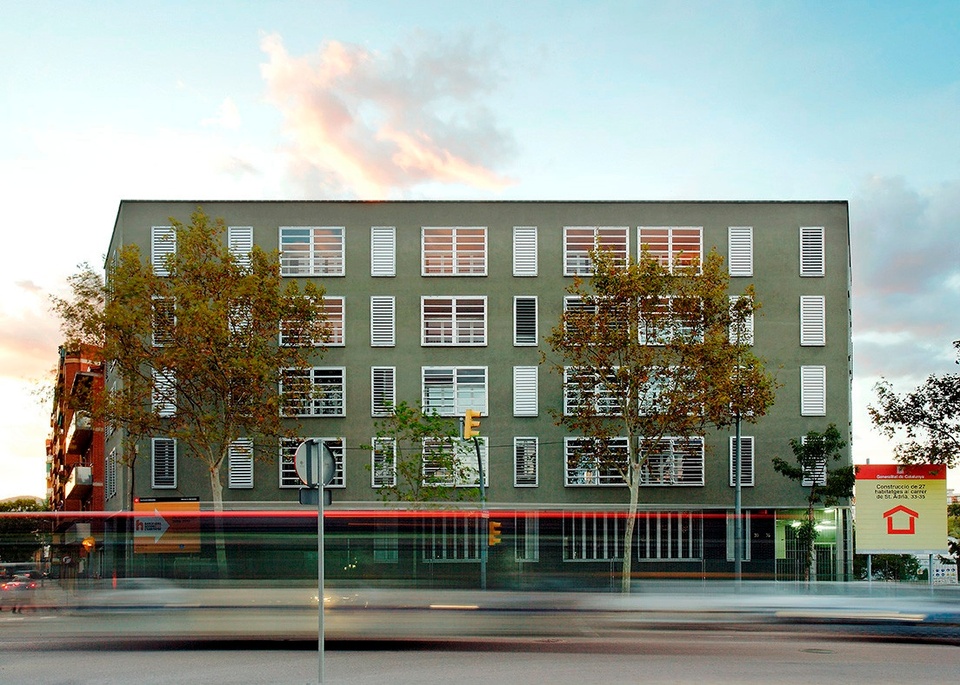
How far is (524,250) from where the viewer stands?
49.2 m

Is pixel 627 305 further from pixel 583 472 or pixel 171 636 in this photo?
pixel 171 636

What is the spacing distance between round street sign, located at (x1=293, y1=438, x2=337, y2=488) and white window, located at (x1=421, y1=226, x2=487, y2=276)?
34125 millimetres

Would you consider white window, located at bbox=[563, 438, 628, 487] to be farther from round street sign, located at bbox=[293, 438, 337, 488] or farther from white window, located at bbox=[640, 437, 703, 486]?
round street sign, located at bbox=[293, 438, 337, 488]

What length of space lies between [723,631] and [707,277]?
22022 millimetres

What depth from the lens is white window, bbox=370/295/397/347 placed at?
160 ft

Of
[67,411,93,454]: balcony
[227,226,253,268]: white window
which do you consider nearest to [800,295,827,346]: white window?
[227,226,253,268]: white window

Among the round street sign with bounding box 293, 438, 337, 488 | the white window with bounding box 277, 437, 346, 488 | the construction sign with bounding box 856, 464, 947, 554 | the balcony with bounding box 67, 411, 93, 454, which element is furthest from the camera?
the balcony with bounding box 67, 411, 93, 454

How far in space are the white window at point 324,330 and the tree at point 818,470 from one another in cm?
1845

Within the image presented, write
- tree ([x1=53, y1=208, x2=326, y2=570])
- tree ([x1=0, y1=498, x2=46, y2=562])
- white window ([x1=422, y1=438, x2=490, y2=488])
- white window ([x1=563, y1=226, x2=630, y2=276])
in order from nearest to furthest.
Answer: tree ([x1=0, y1=498, x2=46, y2=562])
tree ([x1=53, y1=208, x2=326, y2=570])
white window ([x1=422, y1=438, x2=490, y2=488])
white window ([x1=563, y1=226, x2=630, y2=276])

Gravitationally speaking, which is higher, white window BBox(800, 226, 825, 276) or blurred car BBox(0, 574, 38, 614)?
white window BBox(800, 226, 825, 276)

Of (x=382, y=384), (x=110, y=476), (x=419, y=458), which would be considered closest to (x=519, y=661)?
(x=419, y=458)

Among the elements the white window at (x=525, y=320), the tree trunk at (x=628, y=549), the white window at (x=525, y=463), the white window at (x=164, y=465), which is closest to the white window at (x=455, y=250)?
the white window at (x=525, y=320)

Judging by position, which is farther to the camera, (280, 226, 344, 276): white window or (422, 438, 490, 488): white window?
(280, 226, 344, 276): white window

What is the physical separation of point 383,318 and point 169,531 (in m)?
26.3
